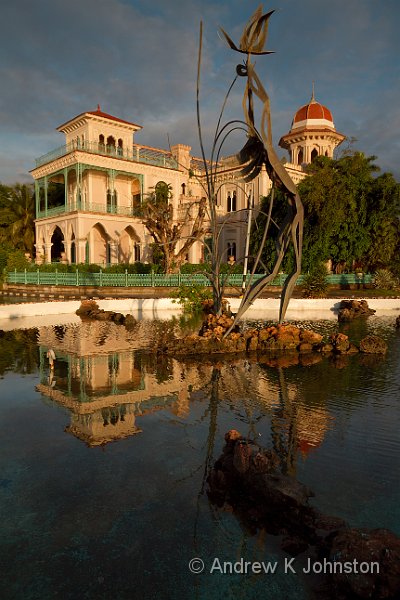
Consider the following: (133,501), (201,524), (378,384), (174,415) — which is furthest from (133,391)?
(378,384)

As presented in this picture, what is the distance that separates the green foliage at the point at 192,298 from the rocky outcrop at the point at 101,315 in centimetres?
252

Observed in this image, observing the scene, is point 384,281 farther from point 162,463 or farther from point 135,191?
point 162,463

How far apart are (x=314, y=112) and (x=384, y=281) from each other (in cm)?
2064

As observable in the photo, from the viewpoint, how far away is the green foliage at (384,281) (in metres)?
27.7

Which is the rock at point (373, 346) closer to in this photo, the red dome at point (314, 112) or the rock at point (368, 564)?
the rock at point (368, 564)

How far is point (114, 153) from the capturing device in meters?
33.5

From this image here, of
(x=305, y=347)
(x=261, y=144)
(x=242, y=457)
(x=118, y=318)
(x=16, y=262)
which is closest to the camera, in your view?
(x=242, y=457)

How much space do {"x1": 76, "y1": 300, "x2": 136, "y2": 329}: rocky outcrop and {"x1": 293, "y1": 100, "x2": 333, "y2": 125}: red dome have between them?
3206 centimetres

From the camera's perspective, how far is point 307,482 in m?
4.21

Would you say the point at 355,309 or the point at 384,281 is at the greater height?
the point at 384,281

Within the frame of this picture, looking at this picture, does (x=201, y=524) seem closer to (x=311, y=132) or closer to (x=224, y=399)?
(x=224, y=399)

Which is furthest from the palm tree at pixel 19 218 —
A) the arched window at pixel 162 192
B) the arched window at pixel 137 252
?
the arched window at pixel 162 192

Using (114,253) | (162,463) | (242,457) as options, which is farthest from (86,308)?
(114,253)

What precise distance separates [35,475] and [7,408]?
2334mm
